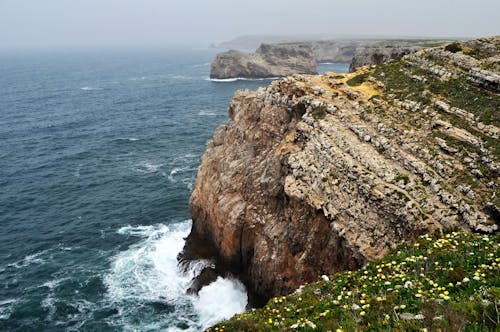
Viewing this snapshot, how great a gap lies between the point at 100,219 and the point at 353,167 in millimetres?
43849

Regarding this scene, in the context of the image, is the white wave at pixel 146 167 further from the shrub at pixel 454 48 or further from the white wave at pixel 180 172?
the shrub at pixel 454 48

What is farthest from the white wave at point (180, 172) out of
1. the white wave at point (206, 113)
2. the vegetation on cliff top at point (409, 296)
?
the vegetation on cliff top at point (409, 296)

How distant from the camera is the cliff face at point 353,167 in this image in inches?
1148

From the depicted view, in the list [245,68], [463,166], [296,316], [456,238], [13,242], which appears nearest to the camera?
[296,316]

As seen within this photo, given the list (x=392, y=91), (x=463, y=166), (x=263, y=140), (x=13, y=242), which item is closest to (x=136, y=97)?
(x=13, y=242)

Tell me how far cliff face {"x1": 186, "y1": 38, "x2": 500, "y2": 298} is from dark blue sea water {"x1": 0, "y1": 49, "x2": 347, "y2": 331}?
28.8ft

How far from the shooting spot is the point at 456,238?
23.2 metres

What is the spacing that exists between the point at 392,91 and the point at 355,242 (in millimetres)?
18172

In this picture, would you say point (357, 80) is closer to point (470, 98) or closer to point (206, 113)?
point (470, 98)

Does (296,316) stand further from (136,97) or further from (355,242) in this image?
(136,97)

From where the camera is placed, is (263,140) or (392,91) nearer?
(392,91)

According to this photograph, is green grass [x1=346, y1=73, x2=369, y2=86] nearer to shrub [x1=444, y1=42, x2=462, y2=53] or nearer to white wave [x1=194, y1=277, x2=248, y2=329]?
shrub [x1=444, y1=42, x2=462, y2=53]

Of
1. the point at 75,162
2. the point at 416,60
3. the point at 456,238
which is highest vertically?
the point at 416,60

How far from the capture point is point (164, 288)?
44250 millimetres
